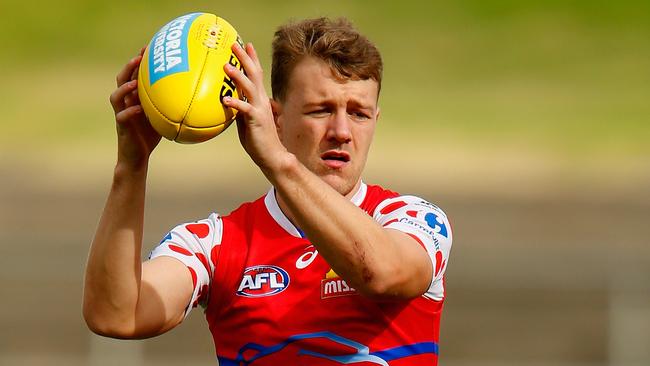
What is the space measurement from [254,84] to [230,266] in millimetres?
913

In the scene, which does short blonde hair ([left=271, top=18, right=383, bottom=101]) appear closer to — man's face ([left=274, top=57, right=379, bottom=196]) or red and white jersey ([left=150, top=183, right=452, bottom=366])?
man's face ([left=274, top=57, right=379, bottom=196])

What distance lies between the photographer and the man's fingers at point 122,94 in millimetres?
3703

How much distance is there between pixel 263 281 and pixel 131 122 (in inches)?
31.2

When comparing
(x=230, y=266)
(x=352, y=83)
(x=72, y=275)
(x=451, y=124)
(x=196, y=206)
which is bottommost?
(x=230, y=266)

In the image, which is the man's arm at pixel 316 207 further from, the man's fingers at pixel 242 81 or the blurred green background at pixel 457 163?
the blurred green background at pixel 457 163

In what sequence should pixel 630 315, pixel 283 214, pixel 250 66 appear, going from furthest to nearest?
pixel 630 315 → pixel 283 214 → pixel 250 66

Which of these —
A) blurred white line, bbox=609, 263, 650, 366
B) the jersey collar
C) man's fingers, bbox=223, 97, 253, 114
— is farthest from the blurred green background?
man's fingers, bbox=223, 97, 253, 114

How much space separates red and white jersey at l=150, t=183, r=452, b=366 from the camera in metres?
4.07

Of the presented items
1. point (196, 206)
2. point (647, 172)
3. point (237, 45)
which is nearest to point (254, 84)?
point (237, 45)

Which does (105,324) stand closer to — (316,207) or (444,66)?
(316,207)

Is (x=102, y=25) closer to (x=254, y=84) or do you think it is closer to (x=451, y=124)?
(x=451, y=124)

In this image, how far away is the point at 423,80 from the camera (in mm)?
20969

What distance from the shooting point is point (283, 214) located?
4379 millimetres

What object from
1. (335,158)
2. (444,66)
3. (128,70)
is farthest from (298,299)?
(444,66)
